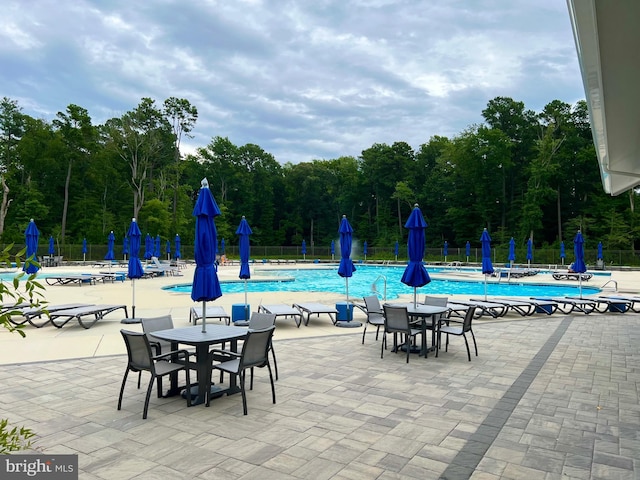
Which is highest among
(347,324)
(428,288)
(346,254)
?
(346,254)

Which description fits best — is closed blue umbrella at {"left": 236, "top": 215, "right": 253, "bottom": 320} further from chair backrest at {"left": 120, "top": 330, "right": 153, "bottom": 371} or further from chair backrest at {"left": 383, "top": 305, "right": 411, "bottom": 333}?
chair backrest at {"left": 120, "top": 330, "right": 153, "bottom": 371}

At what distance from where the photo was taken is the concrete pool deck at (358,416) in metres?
3.71

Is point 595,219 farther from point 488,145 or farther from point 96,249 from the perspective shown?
point 96,249

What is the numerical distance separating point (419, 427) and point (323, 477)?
144 centimetres

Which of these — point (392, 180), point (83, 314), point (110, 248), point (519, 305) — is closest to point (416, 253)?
point (519, 305)

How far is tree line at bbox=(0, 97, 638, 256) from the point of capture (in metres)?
44.6

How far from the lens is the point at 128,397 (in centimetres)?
548

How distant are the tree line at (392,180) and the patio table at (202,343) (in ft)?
131

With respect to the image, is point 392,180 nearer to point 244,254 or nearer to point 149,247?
point 149,247

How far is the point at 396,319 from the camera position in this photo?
24.5 feet

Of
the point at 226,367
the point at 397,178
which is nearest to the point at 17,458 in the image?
the point at 226,367

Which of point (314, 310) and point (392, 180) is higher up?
point (392, 180)

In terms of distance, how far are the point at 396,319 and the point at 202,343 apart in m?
3.54

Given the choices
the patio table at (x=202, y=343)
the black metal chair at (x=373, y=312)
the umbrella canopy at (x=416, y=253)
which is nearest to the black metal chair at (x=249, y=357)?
the patio table at (x=202, y=343)
